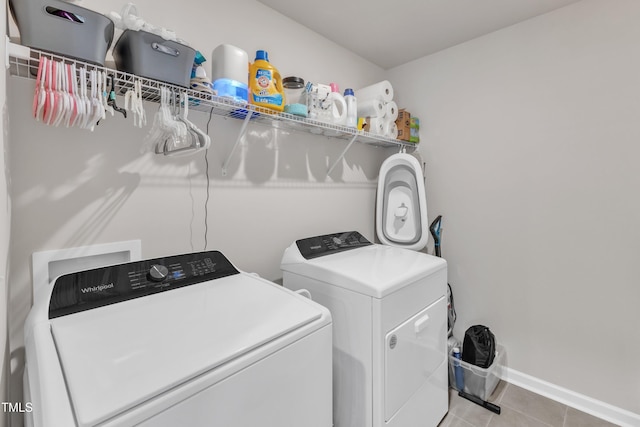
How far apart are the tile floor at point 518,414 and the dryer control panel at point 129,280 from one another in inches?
66.5

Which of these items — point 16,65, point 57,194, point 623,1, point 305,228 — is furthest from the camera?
point 305,228

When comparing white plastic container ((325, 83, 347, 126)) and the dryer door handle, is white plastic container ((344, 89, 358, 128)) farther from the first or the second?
the dryer door handle

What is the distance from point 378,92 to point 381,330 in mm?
1712

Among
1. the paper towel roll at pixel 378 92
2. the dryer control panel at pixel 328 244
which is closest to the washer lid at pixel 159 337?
the dryer control panel at pixel 328 244

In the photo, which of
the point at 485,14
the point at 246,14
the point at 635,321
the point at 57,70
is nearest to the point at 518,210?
the point at 635,321

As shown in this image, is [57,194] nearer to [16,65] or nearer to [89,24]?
[16,65]

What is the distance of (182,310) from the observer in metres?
0.96

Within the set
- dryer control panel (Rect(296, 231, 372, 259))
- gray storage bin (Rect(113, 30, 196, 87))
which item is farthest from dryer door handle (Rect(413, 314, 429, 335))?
gray storage bin (Rect(113, 30, 196, 87))

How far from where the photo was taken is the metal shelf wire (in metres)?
0.92

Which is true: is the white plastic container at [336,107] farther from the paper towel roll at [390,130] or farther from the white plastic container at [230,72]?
the white plastic container at [230,72]

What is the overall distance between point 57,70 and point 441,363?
7.16 feet

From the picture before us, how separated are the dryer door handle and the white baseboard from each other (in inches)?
45.7

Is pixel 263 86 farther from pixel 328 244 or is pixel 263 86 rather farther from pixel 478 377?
pixel 478 377

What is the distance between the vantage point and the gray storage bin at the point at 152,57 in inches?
42.3
